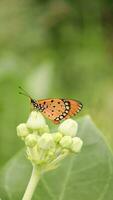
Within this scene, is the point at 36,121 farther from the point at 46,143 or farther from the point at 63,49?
the point at 63,49

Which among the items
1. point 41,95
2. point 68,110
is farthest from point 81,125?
point 41,95

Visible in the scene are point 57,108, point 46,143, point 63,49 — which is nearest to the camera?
point 46,143

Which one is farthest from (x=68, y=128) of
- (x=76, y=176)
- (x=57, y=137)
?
(x=76, y=176)

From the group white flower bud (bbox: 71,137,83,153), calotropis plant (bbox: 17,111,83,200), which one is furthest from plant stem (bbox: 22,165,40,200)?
white flower bud (bbox: 71,137,83,153)

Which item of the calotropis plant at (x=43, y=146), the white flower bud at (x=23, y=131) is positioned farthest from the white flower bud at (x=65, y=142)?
the white flower bud at (x=23, y=131)

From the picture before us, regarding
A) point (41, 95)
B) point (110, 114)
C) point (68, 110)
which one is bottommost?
point (110, 114)

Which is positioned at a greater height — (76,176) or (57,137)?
(57,137)

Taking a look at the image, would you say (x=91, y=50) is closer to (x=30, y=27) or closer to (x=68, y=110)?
(x=30, y=27)
